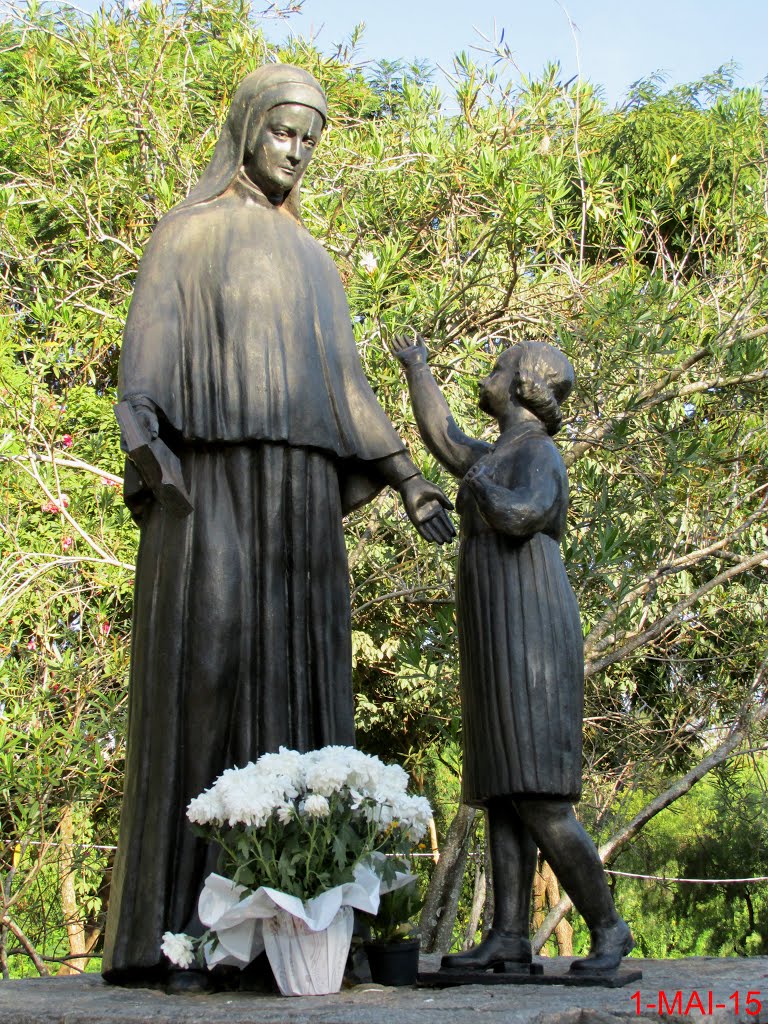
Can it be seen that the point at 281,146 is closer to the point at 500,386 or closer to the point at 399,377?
the point at 500,386

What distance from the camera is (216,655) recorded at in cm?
484

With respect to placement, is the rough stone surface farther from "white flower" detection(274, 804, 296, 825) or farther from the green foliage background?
the green foliage background

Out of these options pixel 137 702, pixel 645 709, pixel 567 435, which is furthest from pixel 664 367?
pixel 137 702

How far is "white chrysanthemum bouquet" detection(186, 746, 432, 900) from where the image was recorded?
4074 mm

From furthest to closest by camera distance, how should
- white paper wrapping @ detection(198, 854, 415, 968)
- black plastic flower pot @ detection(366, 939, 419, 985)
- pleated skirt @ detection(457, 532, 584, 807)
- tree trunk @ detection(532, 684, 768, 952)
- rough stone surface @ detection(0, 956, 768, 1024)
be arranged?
tree trunk @ detection(532, 684, 768, 952), pleated skirt @ detection(457, 532, 584, 807), black plastic flower pot @ detection(366, 939, 419, 985), white paper wrapping @ detection(198, 854, 415, 968), rough stone surface @ detection(0, 956, 768, 1024)

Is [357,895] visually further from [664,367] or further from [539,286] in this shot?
[539,286]

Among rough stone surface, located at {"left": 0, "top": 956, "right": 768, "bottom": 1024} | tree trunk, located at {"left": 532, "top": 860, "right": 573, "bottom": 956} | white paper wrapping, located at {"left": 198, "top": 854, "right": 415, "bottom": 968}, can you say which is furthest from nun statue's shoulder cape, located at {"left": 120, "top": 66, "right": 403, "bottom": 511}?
tree trunk, located at {"left": 532, "top": 860, "right": 573, "bottom": 956}

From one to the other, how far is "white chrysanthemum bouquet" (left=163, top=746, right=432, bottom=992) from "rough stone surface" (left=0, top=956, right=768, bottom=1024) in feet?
0.66

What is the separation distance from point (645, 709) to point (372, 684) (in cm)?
245

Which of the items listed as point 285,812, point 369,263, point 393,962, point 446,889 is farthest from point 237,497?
point 446,889

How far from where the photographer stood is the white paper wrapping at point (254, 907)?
13.1ft

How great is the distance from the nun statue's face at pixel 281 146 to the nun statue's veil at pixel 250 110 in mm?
25

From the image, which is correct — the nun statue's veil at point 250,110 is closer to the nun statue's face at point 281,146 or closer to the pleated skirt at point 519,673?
the nun statue's face at point 281,146

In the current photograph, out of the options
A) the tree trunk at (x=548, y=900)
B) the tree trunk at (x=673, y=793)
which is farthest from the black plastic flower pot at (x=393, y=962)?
the tree trunk at (x=548, y=900)
